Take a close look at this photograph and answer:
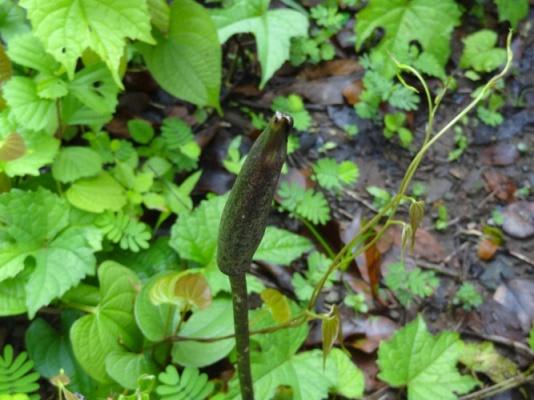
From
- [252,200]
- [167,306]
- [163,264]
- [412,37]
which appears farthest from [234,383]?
[412,37]

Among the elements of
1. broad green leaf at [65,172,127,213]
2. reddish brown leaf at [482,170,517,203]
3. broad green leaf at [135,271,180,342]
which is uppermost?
broad green leaf at [65,172,127,213]

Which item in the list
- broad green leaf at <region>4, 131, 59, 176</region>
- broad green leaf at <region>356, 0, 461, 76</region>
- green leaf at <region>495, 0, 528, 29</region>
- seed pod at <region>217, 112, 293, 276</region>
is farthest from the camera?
green leaf at <region>495, 0, 528, 29</region>

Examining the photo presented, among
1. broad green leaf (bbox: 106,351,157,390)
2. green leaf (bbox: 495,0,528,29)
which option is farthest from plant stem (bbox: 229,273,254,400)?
green leaf (bbox: 495,0,528,29)

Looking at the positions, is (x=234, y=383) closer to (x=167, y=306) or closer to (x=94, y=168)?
(x=167, y=306)

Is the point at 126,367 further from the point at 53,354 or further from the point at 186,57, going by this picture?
the point at 186,57

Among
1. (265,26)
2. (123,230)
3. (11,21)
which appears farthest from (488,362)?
(11,21)

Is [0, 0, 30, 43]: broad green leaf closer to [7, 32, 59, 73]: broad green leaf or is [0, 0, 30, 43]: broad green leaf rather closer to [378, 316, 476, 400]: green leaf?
[7, 32, 59, 73]: broad green leaf

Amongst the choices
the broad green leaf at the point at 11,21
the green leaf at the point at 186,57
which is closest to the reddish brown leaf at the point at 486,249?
the green leaf at the point at 186,57
